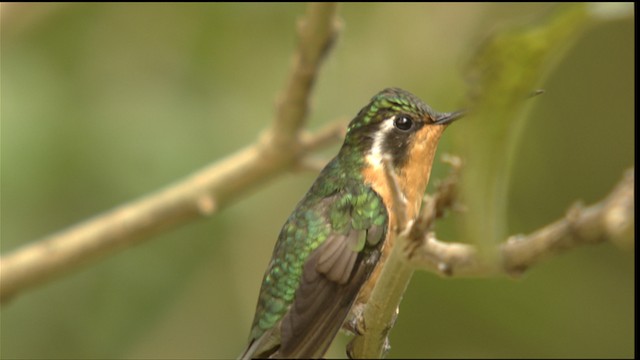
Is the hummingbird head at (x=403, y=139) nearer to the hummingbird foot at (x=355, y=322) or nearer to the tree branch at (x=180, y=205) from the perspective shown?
the hummingbird foot at (x=355, y=322)

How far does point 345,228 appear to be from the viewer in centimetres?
193

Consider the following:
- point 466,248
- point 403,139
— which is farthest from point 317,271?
point 466,248

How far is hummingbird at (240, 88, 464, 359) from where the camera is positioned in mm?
1771

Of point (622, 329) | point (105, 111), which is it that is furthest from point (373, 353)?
point (105, 111)

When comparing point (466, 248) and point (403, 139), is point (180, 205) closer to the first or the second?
point (403, 139)

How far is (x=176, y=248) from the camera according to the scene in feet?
12.1

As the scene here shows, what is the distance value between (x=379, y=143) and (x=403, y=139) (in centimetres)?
8

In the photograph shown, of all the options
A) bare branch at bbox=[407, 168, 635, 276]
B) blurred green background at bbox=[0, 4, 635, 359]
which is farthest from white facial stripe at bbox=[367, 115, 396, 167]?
blurred green background at bbox=[0, 4, 635, 359]

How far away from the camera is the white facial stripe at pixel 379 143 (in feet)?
6.79

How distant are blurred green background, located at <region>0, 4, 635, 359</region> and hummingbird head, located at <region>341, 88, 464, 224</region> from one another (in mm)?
1105

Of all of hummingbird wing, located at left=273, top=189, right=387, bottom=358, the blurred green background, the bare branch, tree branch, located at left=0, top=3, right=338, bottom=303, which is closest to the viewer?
the bare branch

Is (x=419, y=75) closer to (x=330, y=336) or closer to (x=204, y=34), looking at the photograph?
(x=204, y=34)

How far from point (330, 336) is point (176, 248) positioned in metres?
2.09

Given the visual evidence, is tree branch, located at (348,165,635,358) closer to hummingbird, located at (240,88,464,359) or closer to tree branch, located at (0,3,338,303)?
hummingbird, located at (240,88,464,359)
